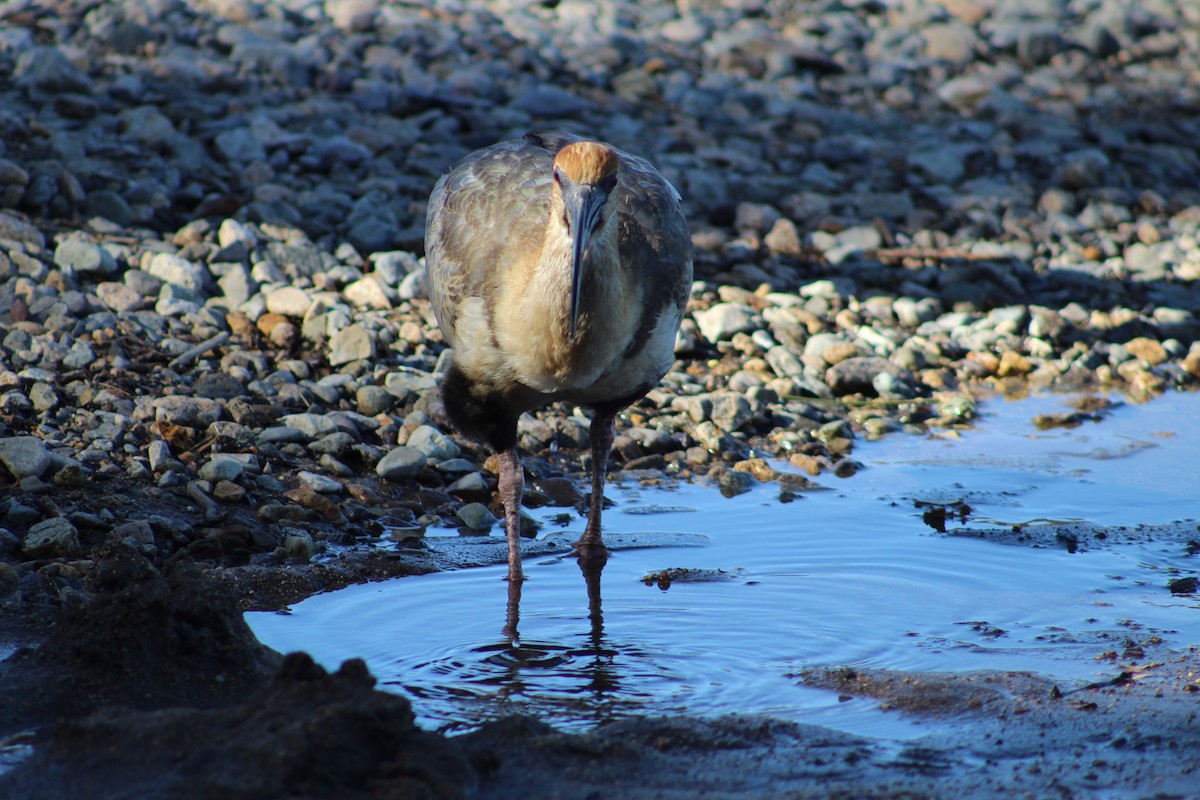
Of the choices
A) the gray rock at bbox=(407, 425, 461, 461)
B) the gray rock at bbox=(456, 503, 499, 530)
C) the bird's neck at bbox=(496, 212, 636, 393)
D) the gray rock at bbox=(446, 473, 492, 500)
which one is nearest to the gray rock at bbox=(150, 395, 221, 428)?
the gray rock at bbox=(407, 425, 461, 461)

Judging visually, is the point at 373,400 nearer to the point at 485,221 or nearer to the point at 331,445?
the point at 331,445

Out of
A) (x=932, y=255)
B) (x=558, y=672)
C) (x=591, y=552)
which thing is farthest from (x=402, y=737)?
(x=932, y=255)

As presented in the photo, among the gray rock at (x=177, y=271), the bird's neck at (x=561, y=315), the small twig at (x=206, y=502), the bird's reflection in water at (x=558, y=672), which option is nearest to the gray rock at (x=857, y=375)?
the bird's neck at (x=561, y=315)

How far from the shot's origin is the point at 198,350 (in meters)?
7.17

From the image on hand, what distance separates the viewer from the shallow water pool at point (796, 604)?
4.50 meters

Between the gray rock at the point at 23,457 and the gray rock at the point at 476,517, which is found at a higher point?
the gray rock at the point at 23,457

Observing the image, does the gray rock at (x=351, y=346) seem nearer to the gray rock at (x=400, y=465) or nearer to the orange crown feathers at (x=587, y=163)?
the gray rock at (x=400, y=465)

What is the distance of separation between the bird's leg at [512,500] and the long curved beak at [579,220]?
113 cm

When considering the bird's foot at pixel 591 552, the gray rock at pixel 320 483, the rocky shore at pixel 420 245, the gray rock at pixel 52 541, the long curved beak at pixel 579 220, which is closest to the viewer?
the long curved beak at pixel 579 220

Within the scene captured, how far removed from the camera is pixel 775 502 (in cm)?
664

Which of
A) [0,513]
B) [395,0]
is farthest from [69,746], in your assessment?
[395,0]

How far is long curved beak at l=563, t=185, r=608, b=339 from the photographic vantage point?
4.91 m

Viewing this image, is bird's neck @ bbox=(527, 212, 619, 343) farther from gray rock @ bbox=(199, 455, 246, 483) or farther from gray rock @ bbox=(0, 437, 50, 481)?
gray rock @ bbox=(0, 437, 50, 481)

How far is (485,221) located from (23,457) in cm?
218
